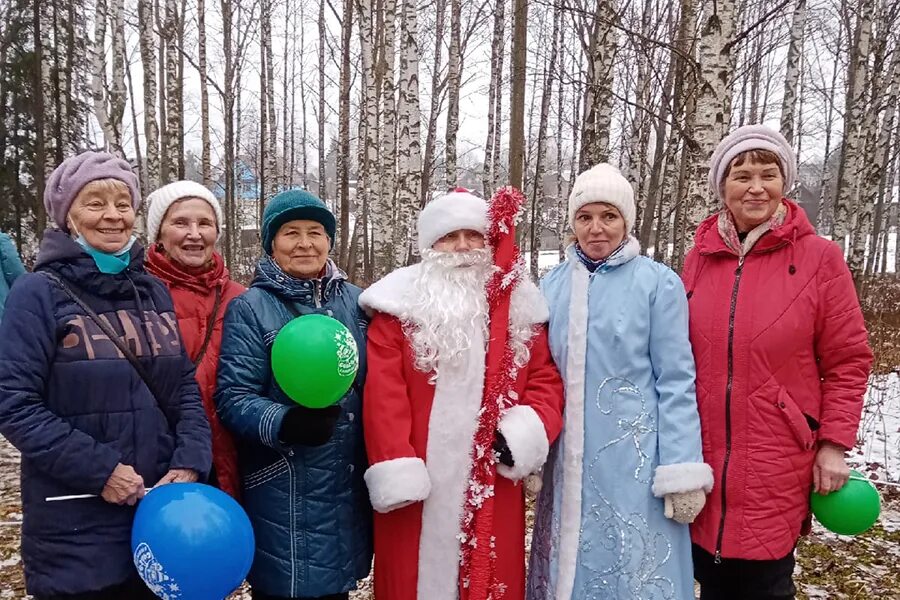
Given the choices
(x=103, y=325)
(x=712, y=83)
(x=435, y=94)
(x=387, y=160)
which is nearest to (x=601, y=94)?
(x=712, y=83)

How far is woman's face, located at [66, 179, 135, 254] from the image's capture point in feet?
6.91

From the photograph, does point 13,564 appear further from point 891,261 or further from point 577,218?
point 891,261

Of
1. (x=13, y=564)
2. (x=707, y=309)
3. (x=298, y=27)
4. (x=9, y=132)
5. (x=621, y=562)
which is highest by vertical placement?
(x=298, y=27)

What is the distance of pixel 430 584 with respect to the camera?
2465 mm

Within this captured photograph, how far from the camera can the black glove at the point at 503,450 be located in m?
2.43

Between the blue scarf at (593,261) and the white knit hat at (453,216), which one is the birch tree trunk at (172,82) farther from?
the blue scarf at (593,261)

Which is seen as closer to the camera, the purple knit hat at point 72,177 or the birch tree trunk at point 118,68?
the purple knit hat at point 72,177

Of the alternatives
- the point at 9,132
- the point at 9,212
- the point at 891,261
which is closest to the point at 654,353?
the point at 9,212

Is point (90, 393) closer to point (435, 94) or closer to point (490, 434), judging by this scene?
point (490, 434)

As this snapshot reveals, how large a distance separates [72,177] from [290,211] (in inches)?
29.3

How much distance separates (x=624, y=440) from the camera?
2.44m

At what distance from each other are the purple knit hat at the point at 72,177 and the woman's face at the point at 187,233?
36cm

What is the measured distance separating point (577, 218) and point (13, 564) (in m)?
4.41

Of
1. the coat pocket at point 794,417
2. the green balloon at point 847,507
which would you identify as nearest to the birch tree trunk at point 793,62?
the green balloon at point 847,507
